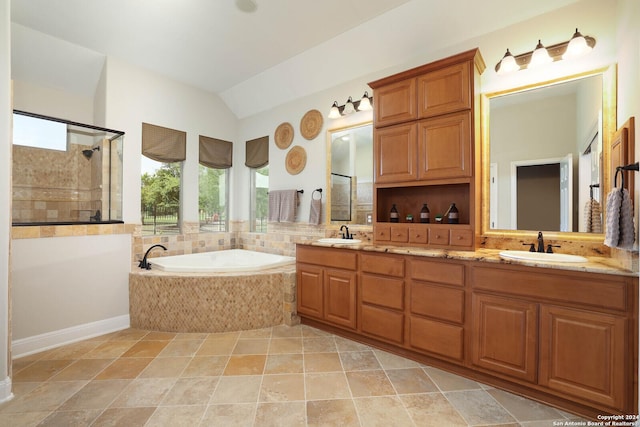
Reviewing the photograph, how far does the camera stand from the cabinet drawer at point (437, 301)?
2076mm

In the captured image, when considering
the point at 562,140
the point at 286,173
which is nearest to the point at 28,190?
the point at 286,173

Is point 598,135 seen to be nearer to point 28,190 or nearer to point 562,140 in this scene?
point 562,140

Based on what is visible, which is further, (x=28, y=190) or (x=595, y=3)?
(x=28, y=190)

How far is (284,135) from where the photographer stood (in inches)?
159

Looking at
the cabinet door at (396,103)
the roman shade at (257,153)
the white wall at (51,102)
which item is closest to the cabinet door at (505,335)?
the cabinet door at (396,103)

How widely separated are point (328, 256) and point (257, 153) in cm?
227

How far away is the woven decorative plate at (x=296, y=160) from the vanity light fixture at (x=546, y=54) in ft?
7.32

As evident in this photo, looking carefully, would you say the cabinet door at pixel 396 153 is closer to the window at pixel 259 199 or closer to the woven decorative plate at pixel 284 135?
the woven decorative plate at pixel 284 135

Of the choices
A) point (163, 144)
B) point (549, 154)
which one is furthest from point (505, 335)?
point (163, 144)

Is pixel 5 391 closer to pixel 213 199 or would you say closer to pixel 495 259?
pixel 213 199

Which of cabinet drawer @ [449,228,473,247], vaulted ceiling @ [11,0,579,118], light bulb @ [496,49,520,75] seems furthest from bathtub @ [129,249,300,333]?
light bulb @ [496,49,520,75]

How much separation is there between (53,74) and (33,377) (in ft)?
9.84

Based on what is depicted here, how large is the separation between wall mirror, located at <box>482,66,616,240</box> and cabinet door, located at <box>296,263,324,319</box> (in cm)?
157

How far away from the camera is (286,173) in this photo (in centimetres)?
404
